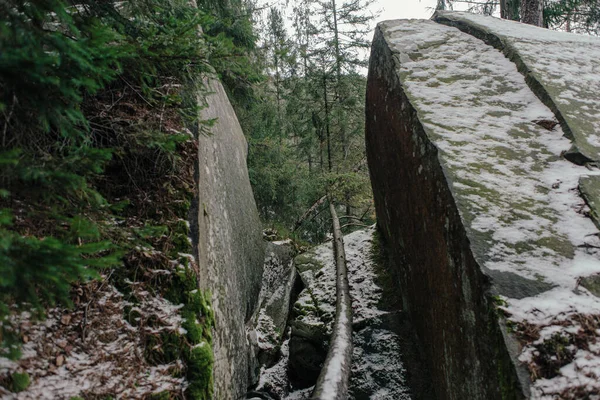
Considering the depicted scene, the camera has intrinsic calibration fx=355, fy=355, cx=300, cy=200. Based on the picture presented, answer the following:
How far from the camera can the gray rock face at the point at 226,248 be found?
120 inches

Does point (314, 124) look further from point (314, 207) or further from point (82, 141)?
point (82, 141)

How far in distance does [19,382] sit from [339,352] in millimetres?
2506

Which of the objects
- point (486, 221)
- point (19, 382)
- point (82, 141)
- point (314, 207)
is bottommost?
point (314, 207)

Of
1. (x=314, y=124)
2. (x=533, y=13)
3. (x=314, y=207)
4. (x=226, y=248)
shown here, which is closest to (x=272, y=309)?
(x=226, y=248)

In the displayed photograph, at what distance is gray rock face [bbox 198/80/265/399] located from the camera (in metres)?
3.05

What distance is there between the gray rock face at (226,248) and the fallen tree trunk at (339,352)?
82 cm

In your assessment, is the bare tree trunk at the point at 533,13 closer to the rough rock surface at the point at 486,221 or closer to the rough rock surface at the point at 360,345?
the rough rock surface at the point at 486,221

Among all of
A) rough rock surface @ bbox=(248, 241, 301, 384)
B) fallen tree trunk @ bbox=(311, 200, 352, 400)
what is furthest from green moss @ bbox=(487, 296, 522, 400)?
rough rock surface @ bbox=(248, 241, 301, 384)

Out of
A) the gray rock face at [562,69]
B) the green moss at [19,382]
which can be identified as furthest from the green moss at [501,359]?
the green moss at [19,382]

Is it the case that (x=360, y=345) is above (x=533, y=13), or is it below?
below

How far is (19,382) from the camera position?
1.79 m

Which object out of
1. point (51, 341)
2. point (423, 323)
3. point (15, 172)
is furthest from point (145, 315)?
point (423, 323)

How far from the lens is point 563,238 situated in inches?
98.8

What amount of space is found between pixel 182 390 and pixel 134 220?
130cm
